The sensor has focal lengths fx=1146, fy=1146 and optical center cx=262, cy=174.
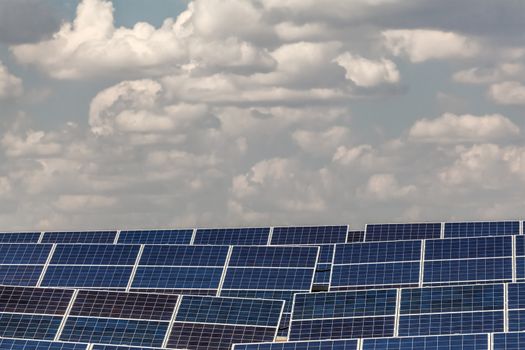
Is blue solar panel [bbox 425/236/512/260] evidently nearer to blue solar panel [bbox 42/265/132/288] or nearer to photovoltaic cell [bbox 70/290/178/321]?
photovoltaic cell [bbox 70/290/178/321]

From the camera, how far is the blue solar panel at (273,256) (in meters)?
66.5

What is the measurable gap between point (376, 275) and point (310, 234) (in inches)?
605

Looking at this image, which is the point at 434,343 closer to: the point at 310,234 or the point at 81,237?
the point at 310,234

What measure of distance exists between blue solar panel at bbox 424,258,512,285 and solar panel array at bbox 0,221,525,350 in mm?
76

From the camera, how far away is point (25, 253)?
76.1 metres

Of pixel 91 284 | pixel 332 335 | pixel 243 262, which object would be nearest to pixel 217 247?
pixel 243 262

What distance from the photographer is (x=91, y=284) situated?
232 ft

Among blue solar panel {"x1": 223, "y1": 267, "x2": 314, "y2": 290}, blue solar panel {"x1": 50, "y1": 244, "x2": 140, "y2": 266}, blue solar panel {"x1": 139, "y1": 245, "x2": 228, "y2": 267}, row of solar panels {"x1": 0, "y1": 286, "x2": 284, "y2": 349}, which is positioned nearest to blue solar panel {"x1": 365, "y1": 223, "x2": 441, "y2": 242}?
blue solar panel {"x1": 139, "y1": 245, "x2": 228, "y2": 267}

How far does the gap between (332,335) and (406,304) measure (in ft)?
13.0

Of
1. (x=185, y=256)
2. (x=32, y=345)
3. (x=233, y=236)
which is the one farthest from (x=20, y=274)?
(x=32, y=345)

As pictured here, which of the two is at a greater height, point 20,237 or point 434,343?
point 434,343

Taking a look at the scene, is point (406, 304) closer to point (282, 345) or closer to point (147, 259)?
point (282, 345)

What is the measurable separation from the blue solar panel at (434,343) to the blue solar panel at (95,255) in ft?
96.6

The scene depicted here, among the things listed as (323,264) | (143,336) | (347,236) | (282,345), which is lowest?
(347,236)
